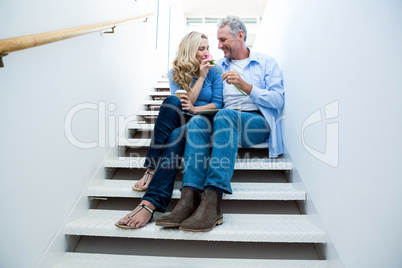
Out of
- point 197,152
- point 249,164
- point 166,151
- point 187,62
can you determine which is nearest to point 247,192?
point 249,164

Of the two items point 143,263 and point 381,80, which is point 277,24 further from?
point 143,263

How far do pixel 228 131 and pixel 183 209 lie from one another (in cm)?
42

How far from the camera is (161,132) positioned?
1.46 metres

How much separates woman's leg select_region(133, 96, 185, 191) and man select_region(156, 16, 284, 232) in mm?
156

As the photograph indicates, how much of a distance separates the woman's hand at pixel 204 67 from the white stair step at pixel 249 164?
590 mm

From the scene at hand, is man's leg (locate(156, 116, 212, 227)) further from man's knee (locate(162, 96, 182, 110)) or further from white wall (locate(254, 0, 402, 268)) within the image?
white wall (locate(254, 0, 402, 268))

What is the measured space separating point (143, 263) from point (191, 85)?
110 cm

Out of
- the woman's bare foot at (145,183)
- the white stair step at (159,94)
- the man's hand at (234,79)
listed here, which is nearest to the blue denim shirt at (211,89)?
the man's hand at (234,79)

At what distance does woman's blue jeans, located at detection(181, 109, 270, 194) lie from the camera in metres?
1.22

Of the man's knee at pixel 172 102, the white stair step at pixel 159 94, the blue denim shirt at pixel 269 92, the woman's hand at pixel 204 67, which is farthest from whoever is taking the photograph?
the white stair step at pixel 159 94

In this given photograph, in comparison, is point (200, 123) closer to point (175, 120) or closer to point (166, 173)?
point (175, 120)

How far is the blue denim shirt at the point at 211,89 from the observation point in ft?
5.91

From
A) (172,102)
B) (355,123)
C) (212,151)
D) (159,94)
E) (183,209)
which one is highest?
(159,94)

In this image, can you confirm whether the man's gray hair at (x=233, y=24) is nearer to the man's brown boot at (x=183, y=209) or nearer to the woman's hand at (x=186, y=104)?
the woman's hand at (x=186, y=104)
